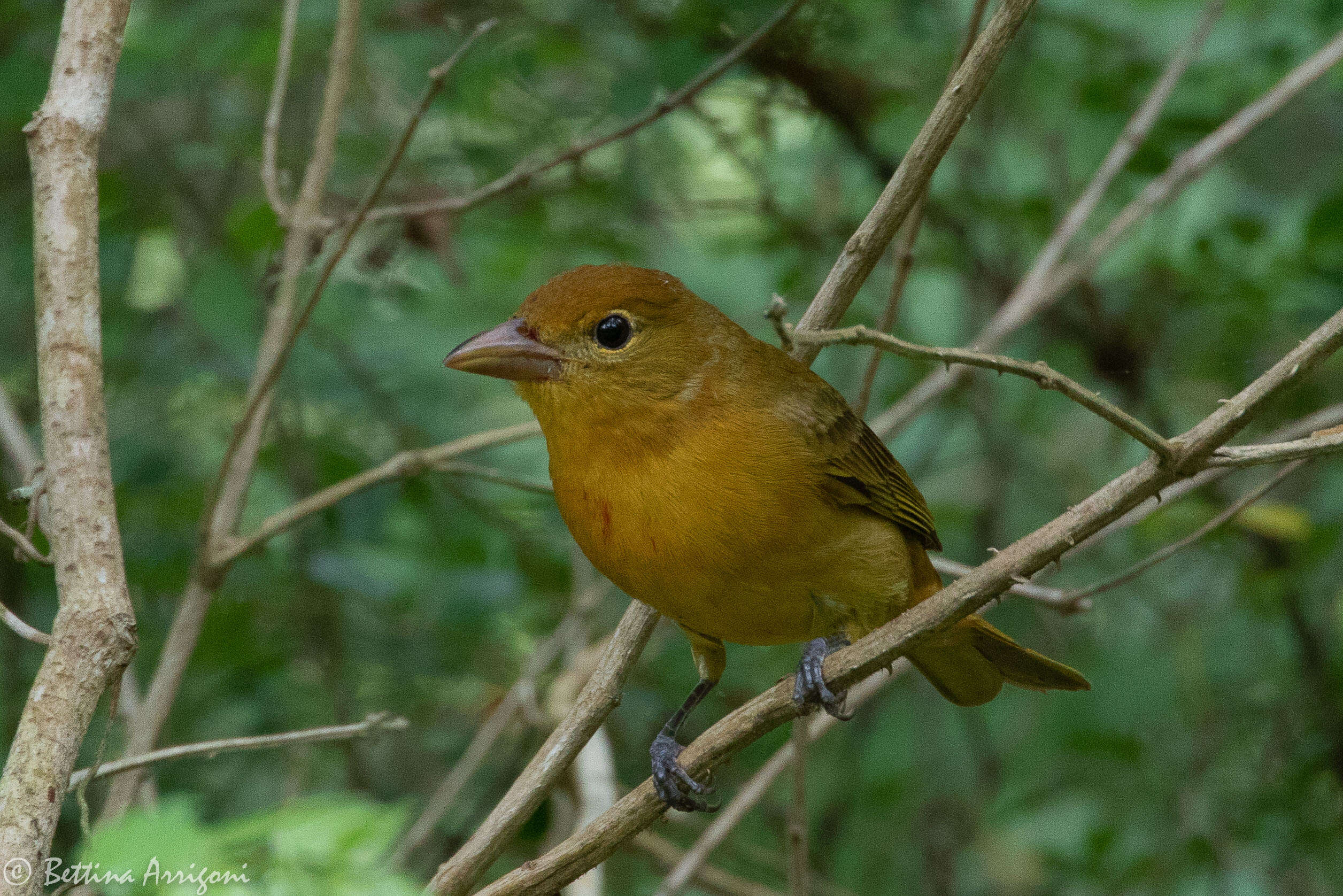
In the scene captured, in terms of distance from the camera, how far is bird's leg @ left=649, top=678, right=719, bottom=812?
271 cm

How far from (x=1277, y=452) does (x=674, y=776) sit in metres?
1.51

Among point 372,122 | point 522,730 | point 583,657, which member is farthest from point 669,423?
point 372,122

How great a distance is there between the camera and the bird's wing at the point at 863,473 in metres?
2.79

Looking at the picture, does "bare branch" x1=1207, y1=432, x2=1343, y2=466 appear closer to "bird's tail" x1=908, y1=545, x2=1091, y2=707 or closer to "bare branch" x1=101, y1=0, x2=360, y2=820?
"bird's tail" x1=908, y1=545, x2=1091, y2=707

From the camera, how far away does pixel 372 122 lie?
4879 mm

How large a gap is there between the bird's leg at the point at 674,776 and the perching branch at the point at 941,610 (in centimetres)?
28

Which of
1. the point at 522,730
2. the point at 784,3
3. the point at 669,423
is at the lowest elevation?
the point at 522,730

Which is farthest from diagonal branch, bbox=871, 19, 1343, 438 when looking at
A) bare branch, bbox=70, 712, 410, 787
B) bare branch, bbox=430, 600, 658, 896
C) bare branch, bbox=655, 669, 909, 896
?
bare branch, bbox=70, 712, 410, 787

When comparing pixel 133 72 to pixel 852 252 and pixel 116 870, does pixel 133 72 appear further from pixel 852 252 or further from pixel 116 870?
pixel 116 870

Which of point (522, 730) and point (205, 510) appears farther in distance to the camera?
point (522, 730)

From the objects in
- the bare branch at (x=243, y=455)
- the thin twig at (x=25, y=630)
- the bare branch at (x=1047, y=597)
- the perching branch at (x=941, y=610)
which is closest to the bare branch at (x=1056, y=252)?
the bare branch at (x=1047, y=597)

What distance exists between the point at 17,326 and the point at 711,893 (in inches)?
117

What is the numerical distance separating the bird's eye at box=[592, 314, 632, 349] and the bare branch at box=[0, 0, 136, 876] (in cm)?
105

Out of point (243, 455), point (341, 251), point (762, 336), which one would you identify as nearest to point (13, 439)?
point (243, 455)
